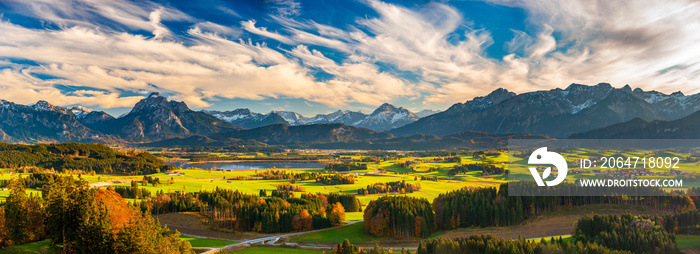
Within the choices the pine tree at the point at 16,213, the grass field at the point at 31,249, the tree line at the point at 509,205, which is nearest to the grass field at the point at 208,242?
the grass field at the point at 31,249

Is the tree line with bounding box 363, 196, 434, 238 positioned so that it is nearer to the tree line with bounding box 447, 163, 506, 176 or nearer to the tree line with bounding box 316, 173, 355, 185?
the tree line with bounding box 316, 173, 355, 185

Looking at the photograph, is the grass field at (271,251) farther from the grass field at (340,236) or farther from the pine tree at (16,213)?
the pine tree at (16,213)

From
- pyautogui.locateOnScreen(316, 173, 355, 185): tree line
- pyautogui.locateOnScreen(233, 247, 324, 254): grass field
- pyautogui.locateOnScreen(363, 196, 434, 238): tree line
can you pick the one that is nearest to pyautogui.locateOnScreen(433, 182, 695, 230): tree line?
pyautogui.locateOnScreen(363, 196, 434, 238): tree line

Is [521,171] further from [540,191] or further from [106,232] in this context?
[106,232]

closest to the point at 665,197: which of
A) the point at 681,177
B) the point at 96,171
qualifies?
the point at 681,177

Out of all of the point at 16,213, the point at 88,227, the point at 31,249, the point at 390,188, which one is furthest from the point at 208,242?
the point at 390,188

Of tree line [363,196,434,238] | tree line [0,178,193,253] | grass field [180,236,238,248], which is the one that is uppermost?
tree line [0,178,193,253]

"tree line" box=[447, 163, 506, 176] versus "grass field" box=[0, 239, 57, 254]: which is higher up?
"tree line" box=[447, 163, 506, 176]
